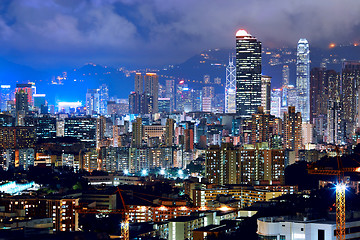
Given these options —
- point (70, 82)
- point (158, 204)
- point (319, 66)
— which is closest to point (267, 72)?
point (319, 66)

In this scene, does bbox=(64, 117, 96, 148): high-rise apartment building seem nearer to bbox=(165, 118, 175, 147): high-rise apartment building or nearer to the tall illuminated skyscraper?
bbox=(165, 118, 175, 147): high-rise apartment building

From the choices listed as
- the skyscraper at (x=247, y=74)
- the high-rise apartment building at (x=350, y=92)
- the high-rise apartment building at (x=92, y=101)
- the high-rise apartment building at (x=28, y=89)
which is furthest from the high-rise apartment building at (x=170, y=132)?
the high-rise apartment building at (x=92, y=101)

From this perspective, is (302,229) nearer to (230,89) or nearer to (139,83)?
(230,89)

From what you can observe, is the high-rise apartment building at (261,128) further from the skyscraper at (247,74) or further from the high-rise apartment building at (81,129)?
the skyscraper at (247,74)

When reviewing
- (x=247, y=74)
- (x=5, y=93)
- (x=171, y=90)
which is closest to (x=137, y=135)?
(x=247, y=74)

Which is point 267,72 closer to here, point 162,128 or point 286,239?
point 162,128

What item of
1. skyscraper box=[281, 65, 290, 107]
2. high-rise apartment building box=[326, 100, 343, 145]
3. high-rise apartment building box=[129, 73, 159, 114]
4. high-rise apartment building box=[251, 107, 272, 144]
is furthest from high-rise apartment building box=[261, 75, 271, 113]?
high-rise apartment building box=[251, 107, 272, 144]
